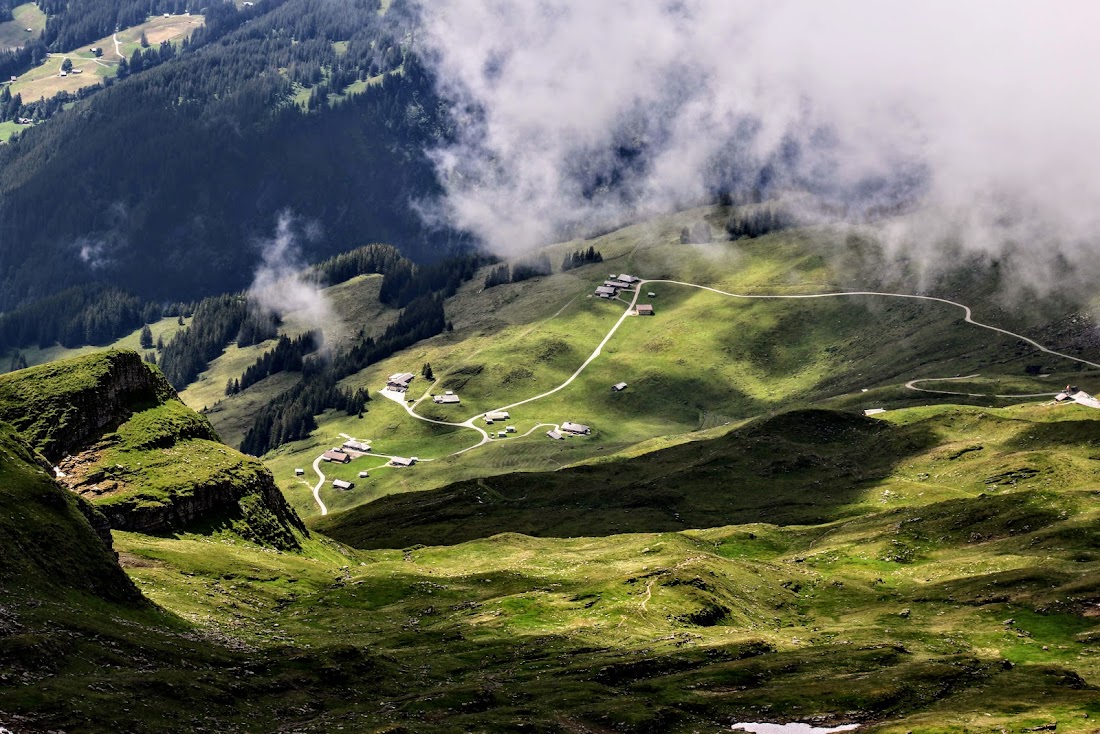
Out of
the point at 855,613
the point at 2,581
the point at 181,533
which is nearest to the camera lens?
the point at 2,581

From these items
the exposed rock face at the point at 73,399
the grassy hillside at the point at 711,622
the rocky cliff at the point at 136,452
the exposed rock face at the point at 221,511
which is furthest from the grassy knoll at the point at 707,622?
the exposed rock face at the point at 73,399

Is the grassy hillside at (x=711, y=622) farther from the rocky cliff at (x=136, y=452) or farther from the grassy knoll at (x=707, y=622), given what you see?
the rocky cliff at (x=136, y=452)

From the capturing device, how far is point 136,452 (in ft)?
560

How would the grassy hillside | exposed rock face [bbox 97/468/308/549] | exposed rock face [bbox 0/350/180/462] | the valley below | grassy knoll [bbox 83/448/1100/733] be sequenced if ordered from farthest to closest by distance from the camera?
exposed rock face [bbox 0/350/180/462] → exposed rock face [bbox 97/468/308/549] → grassy knoll [bbox 83/448/1100/733] → the grassy hillside → the valley below

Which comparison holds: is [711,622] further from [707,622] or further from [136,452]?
[136,452]

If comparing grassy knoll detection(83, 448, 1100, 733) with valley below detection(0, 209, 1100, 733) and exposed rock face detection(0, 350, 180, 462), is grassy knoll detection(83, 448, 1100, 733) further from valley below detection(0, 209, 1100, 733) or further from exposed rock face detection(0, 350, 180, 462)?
exposed rock face detection(0, 350, 180, 462)

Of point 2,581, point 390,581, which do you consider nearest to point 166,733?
point 2,581

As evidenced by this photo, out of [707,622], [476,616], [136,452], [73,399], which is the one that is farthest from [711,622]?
[73,399]

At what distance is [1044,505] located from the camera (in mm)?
179625

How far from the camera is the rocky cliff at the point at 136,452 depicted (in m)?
162

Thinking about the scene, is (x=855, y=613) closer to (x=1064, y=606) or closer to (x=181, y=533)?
(x=1064, y=606)

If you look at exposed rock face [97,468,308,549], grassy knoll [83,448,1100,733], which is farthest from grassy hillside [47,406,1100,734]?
exposed rock face [97,468,308,549]

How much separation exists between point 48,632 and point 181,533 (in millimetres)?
76562

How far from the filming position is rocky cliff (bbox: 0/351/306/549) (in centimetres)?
16162
